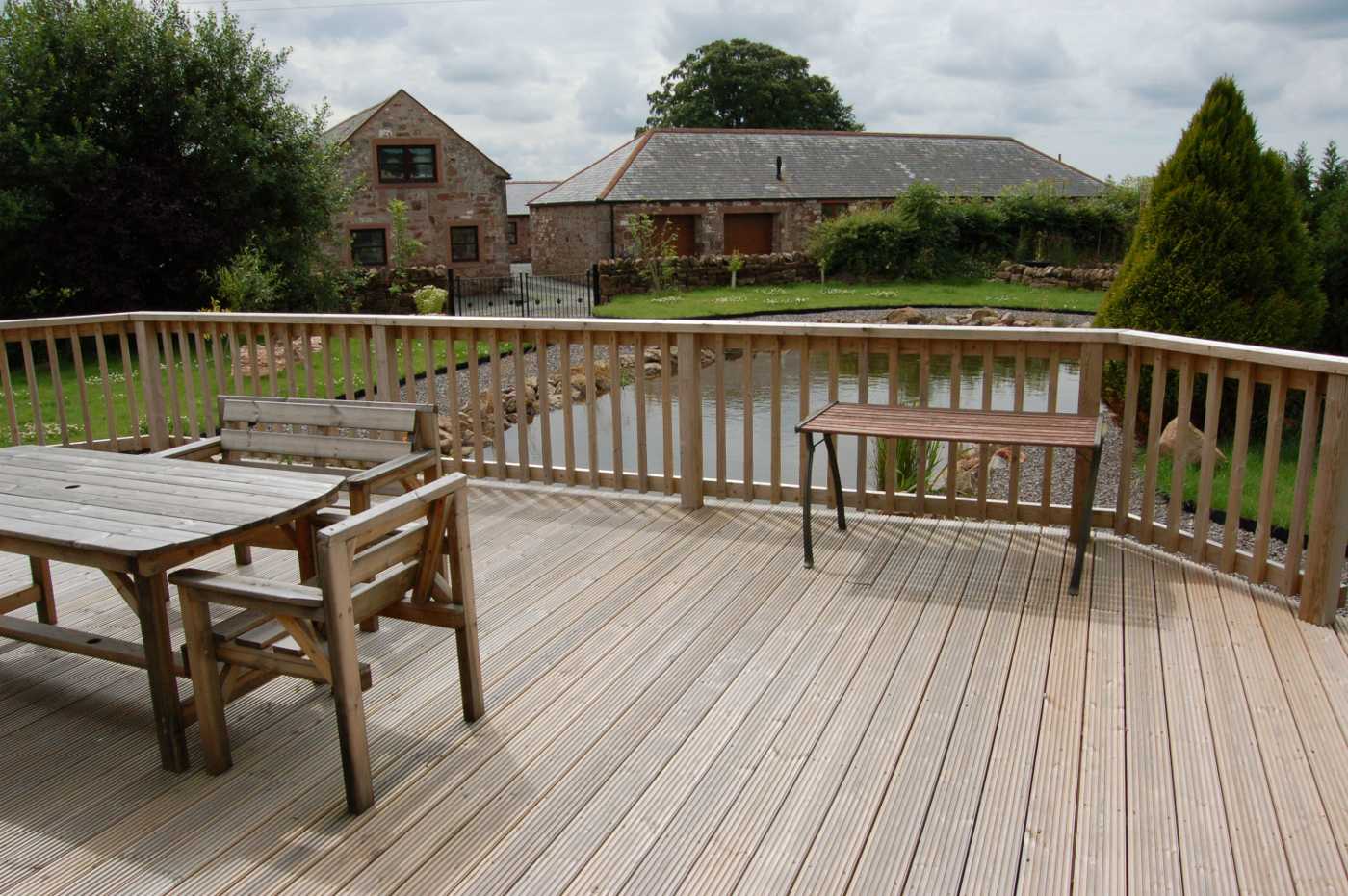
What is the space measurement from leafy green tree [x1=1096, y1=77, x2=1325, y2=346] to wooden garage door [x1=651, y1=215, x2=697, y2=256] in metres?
20.0

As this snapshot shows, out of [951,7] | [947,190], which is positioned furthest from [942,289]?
[951,7]

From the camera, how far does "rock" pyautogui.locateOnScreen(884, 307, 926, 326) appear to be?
1598 cm

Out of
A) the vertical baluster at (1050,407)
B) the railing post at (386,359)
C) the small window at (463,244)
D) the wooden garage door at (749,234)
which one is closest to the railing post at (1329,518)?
the vertical baluster at (1050,407)

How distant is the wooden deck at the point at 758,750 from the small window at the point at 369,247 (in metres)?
25.0

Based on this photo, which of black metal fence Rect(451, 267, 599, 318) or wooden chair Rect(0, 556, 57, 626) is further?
black metal fence Rect(451, 267, 599, 318)

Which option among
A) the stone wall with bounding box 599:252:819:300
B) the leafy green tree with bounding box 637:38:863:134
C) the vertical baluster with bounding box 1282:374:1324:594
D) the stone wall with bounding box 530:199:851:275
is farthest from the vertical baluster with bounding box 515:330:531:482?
→ the leafy green tree with bounding box 637:38:863:134

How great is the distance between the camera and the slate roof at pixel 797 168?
89.7 ft

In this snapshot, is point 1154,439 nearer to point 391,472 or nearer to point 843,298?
point 391,472

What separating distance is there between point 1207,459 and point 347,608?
3188 millimetres

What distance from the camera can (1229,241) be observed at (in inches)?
282

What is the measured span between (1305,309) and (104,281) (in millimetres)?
14441

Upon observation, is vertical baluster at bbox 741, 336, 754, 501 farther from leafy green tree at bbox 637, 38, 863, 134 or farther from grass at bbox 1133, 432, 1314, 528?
leafy green tree at bbox 637, 38, 863, 134

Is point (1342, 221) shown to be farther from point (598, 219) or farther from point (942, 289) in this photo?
point (598, 219)

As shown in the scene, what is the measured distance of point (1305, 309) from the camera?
7.37 meters
